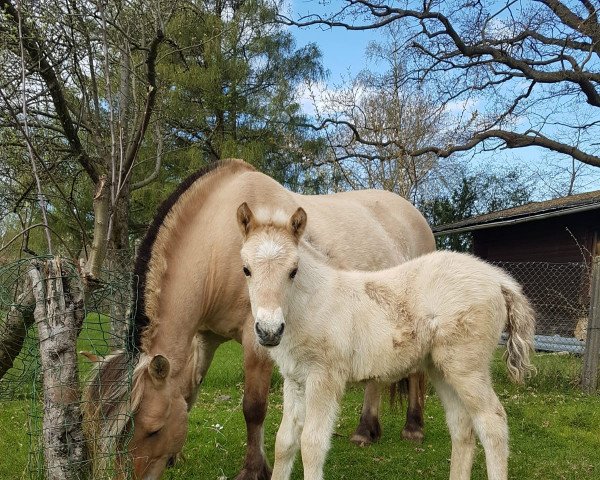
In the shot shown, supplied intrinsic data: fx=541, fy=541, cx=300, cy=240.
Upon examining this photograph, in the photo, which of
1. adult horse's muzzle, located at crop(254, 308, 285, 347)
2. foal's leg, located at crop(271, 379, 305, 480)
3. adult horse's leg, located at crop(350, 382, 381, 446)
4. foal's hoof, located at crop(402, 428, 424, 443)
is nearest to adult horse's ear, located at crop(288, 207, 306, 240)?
adult horse's muzzle, located at crop(254, 308, 285, 347)

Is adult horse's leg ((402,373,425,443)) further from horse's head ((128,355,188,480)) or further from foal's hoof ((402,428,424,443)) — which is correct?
horse's head ((128,355,188,480))

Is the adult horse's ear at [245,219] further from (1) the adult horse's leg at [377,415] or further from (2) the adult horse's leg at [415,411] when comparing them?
(2) the adult horse's leg at [415,411]

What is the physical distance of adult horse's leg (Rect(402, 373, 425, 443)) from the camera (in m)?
6.17

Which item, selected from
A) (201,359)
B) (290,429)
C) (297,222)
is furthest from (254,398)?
(297,222)

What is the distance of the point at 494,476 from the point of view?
369 cm

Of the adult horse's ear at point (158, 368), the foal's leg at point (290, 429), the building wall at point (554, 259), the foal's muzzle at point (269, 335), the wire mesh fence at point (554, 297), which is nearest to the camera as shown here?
the foal's muzzle at point (269, 335)

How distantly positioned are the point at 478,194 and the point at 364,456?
25.4 metres

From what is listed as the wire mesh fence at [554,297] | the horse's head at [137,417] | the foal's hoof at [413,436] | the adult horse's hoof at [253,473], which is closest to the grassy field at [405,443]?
the foal's hoof at [413,436]

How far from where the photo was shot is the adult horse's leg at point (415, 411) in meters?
6.17

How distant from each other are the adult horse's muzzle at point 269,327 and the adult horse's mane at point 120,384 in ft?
3.19

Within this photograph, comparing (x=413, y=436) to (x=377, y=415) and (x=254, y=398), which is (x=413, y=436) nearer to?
(x=377, y=415)

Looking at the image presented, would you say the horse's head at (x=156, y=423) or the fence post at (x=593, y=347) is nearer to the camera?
the horse's head at (x=156, y=423)

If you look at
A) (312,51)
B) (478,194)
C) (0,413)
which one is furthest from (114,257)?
(478,194)

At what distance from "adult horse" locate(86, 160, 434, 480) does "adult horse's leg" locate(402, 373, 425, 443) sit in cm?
40
